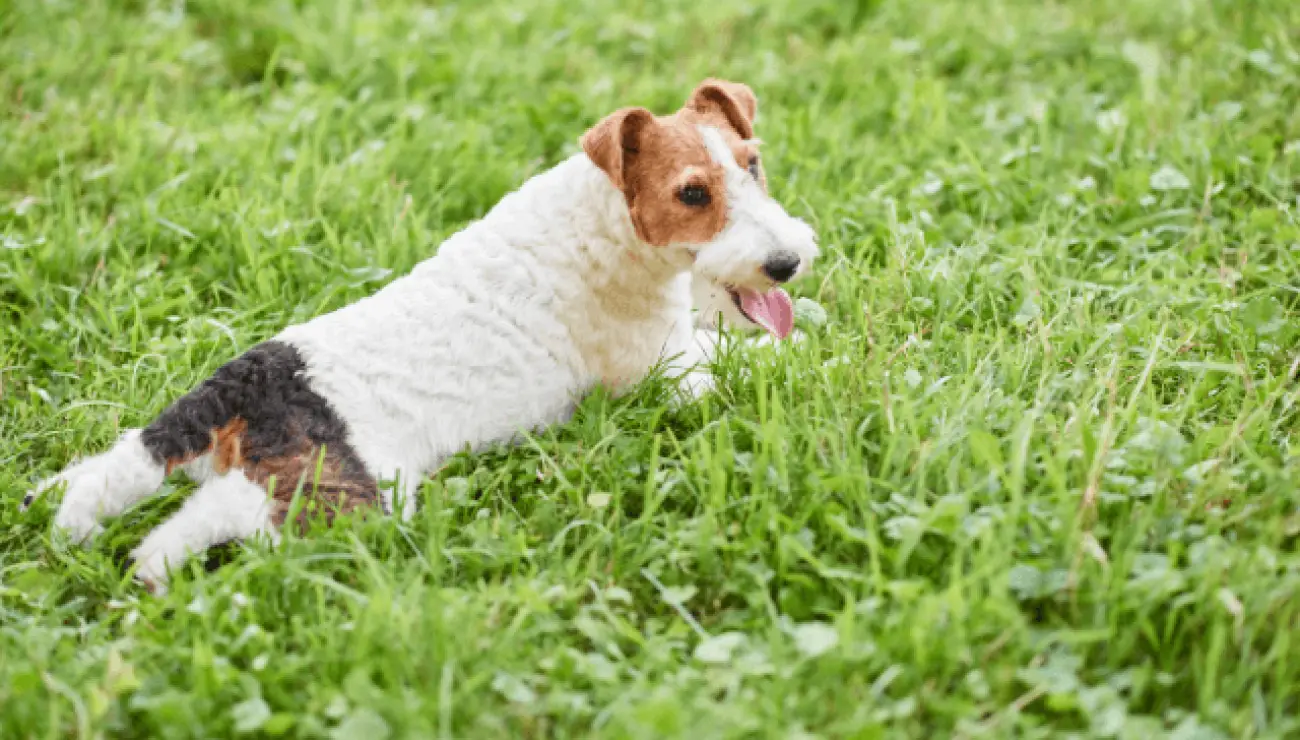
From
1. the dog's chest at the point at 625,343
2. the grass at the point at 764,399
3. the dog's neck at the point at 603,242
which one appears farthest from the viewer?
the dog's chest at the point at 625,343

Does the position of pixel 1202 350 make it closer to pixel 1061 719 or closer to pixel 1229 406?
pixel 1229 406

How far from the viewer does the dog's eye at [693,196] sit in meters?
3.37

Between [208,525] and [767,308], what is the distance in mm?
1640

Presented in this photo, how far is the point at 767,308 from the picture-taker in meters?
3.63

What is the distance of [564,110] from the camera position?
5613 mm

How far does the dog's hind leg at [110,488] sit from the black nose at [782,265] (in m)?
1.67

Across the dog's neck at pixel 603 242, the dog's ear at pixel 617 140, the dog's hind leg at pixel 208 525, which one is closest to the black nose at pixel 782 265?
the dog's neck at pixel 603 242

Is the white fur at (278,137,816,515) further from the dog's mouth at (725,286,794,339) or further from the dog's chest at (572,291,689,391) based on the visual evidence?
the dog's mouth at (725,286,794,339)

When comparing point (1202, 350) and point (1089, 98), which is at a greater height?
point (1089, 98)

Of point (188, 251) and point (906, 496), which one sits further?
point (188, 251)

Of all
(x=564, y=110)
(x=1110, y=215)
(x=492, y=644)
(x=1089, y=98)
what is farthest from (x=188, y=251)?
(x=1089, y=98)

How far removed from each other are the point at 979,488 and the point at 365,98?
12.1 ft

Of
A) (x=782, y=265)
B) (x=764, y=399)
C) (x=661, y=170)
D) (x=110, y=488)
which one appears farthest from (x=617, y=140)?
(x=110, y=488)

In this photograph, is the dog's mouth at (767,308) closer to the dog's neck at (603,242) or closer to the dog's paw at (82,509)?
the dog's neck at (603,242)
